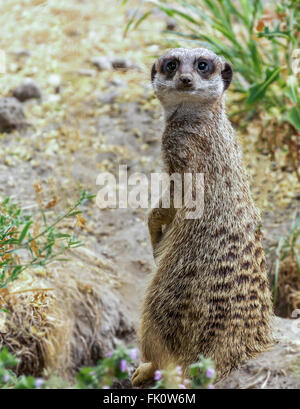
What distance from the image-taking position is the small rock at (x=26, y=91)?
3965 millimetres

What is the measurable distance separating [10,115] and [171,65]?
5.41 ft

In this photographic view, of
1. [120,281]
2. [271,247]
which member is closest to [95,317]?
[120,281]

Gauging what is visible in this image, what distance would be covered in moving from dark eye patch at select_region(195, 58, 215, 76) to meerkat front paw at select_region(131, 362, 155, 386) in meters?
1.11

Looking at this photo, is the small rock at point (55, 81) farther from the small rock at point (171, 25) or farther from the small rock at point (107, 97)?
the small rock at point (171, 25)

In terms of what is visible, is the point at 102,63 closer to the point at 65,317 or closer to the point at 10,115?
the point at 10,115

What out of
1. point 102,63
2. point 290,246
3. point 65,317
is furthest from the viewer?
point 102,63

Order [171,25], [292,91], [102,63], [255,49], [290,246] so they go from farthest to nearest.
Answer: [171,25]
[102,63]
[255,49]
[290,246]
[292,91]

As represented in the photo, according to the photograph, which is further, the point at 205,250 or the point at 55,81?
the point at 55,81

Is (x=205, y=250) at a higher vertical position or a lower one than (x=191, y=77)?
lower

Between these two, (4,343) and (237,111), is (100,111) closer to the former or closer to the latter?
(237,111)

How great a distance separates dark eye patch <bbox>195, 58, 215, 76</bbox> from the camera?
7.51 ft

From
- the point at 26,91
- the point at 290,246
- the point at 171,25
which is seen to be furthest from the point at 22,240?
the point at 171,25

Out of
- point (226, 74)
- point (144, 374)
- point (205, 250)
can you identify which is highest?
point (226, 74)

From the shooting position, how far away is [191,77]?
2182 mm
